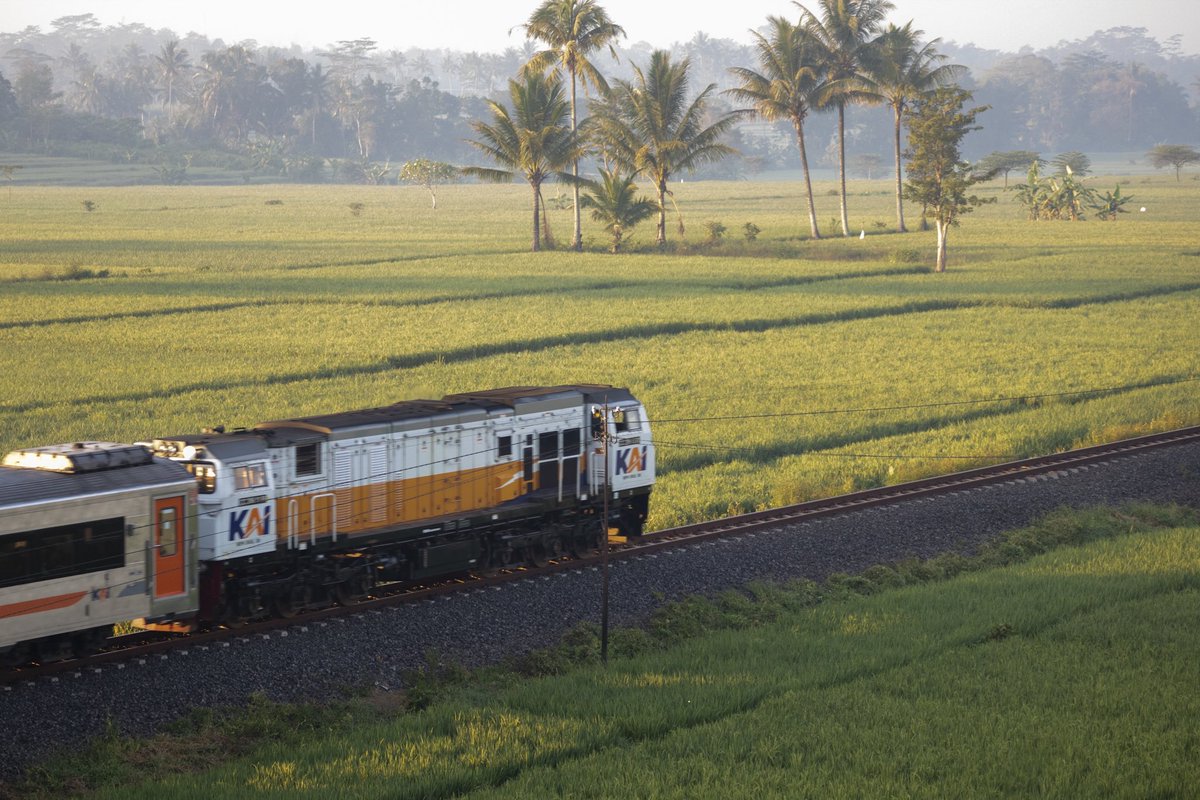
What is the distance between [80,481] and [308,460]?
399 cm

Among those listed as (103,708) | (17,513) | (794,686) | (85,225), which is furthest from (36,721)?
(85,225)

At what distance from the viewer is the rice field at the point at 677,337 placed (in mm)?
34094

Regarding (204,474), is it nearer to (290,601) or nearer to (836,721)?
(290,601)

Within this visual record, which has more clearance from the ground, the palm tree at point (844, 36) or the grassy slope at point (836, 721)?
the palm tree at point (844, 36)

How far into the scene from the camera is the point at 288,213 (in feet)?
370

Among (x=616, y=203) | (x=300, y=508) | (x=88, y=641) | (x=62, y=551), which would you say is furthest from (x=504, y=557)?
(x=616, y=203)

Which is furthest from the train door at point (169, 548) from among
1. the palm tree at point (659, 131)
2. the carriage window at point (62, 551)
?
the palm tree at point (659, 131)

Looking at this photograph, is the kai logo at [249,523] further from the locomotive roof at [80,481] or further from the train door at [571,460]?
the train door at [571,460]

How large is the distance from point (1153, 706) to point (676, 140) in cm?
6817

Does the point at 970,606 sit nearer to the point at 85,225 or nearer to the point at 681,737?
the point at 681,737

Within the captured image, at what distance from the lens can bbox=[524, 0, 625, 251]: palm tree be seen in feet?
268

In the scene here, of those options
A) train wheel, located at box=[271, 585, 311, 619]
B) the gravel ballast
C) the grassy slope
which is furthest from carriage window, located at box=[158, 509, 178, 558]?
the grassy slope

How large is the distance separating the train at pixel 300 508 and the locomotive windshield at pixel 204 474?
0.03 meters

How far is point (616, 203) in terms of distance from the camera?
79.8m
